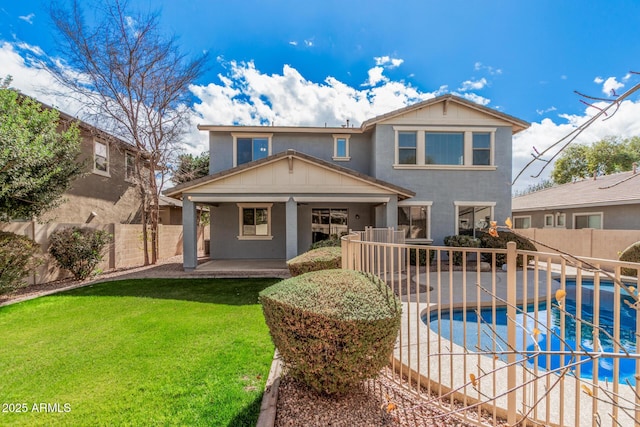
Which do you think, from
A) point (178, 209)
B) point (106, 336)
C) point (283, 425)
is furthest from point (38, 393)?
point (178, 209)

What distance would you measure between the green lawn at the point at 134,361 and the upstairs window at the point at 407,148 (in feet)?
34.5

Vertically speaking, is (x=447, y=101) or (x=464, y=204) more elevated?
(x=447, y=101)

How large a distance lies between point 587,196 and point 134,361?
77.3ft

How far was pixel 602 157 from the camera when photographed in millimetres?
30766

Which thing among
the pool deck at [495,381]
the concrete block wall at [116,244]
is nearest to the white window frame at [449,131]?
the pool deck at [495,381]

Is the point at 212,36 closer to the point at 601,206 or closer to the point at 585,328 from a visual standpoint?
the point at 585,328

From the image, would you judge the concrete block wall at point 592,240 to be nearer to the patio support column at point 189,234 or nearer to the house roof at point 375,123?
the house roof at point 375,123

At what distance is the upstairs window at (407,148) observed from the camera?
1432 cm

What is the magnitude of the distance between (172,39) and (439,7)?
39.5 feet

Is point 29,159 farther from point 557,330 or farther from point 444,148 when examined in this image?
point 444,148

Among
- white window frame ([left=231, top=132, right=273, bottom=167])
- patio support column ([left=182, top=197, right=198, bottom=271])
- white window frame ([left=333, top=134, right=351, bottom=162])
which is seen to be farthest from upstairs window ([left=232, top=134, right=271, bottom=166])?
patio support column ([left=182, top=197, right=198, bottom=271])

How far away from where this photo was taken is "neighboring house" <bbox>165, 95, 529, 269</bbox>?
11953mm

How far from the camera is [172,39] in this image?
1342cm

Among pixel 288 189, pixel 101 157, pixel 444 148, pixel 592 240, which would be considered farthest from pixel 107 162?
pixel 592 240
